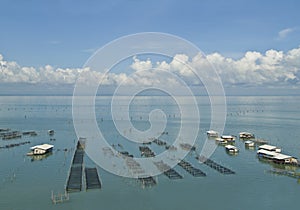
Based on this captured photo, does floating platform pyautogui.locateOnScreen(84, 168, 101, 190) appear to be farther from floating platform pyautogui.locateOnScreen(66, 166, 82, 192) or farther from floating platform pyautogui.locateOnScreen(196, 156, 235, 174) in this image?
floating platform pyautogui.locateOnScreen(196, 156, 235, 174)

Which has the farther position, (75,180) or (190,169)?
(190,169)

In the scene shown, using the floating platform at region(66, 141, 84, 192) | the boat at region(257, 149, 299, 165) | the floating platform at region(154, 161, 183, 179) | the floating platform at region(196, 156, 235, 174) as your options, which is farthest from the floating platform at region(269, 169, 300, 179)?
the floating platform at region(66, 141, 84, 192)

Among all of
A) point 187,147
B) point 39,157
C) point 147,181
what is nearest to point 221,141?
point 187,147

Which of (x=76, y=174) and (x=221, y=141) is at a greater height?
(x=221, y=141)

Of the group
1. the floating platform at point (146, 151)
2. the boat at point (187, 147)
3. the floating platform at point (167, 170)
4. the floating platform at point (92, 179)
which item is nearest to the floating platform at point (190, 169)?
the floating platform at point (167, 170)

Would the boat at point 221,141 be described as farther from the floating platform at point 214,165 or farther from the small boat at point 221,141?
the floating platform at point 214,165

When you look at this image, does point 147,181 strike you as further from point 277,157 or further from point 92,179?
point 277,157

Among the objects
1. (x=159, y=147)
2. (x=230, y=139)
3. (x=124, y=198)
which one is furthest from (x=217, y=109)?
(x=124, y=198)
